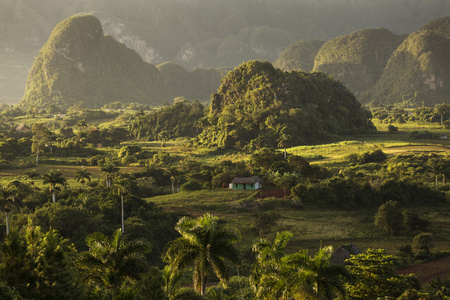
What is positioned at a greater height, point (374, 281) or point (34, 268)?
point (34, 268)

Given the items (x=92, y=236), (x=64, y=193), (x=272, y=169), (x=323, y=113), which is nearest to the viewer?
(x=92, y=236)

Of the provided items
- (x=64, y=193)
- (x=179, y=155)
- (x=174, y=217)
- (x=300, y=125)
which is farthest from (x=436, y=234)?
(x=300, y=125)

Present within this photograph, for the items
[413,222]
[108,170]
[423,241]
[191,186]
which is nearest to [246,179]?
[191,186]

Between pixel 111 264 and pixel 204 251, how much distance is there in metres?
4.56

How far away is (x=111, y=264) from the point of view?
19.8 meters

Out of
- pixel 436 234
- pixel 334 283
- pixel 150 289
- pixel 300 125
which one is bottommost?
pixel 436 234

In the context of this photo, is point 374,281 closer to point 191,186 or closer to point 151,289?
point 151,289

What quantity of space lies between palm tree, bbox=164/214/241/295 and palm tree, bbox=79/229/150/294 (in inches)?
79.6

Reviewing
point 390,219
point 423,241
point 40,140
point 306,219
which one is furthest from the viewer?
point 40,140

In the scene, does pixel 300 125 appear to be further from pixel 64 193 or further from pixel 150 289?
pixel 150 289

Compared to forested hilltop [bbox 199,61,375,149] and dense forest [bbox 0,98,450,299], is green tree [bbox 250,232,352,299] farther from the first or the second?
forested hilltop [bbox 199,61,375,149]

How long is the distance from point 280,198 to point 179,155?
50.3 meters

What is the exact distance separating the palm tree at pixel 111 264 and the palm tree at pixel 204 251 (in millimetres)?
2022

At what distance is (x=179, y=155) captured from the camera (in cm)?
10538
